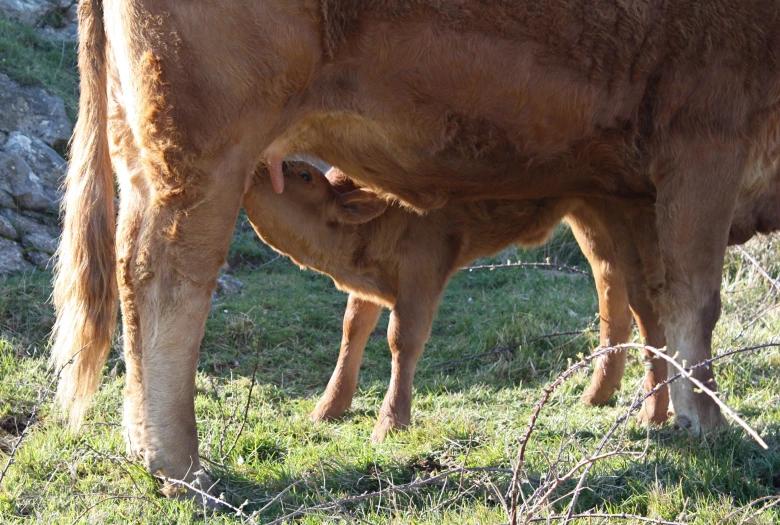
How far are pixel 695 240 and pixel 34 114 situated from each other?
247 inches

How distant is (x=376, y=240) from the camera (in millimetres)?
5516

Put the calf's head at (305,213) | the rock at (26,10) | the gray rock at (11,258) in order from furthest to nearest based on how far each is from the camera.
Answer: the rock at (26,10) → the gray rock at (11,258) → the calf's head at (305,213)

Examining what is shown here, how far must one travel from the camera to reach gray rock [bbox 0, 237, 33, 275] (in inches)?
269

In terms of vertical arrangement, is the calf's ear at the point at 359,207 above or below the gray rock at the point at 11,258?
above

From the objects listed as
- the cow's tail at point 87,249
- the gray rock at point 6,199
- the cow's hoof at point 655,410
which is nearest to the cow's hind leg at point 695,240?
the cow's hoof at point 655,410

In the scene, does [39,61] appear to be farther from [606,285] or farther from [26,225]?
[606,285]

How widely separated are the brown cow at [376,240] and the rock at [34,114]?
3.60m

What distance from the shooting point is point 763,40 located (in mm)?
4371

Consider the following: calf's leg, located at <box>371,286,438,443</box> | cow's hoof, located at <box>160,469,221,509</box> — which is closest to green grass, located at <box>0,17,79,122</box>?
calf's leg, located at <box>371,286,438,443</box>

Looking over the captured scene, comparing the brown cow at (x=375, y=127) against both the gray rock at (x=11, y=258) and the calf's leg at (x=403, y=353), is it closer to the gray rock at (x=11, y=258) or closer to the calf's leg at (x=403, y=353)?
the calf's leg at (x=403, y=353)

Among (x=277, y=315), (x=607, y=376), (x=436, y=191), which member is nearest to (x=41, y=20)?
(x=277, y=315)

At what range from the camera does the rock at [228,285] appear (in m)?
7.47

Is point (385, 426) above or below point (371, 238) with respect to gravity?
below

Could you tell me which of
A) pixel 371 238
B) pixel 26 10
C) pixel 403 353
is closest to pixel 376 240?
pixel 371 238
